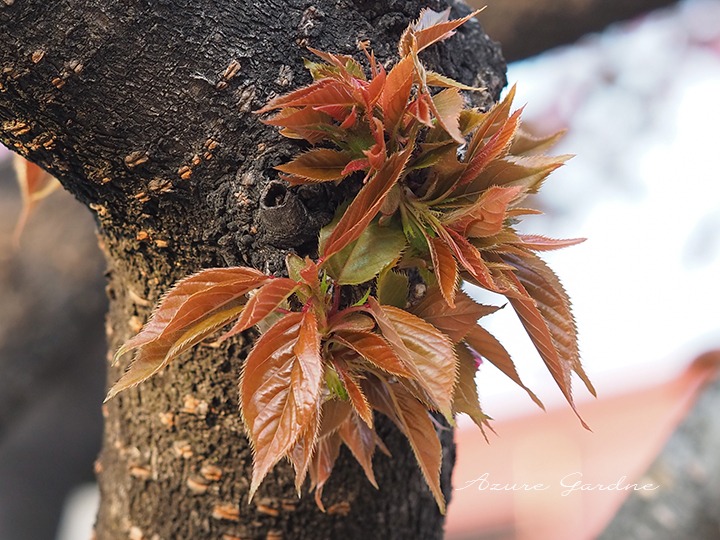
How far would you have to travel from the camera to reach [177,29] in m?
0.54

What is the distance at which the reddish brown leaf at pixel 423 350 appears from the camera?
1.46ft

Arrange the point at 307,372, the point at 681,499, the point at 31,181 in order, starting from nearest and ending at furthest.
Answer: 1. the point at 307,372
2. the point at 31,181
3. the point at 681,499

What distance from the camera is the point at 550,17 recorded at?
1.40 metres

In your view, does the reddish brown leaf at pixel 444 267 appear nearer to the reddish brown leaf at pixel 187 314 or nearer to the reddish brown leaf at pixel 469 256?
the reddish brown leaf at pixel 469 256

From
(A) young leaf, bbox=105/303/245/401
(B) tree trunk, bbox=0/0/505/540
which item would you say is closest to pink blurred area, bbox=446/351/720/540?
(B) tree trunk, bbox=0/0/505/540

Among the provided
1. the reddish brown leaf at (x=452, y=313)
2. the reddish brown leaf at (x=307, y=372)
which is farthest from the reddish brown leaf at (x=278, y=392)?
the reddish brown leaf at (x=452, y=313)

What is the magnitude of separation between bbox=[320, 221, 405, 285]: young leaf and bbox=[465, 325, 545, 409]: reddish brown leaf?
0.35 ft

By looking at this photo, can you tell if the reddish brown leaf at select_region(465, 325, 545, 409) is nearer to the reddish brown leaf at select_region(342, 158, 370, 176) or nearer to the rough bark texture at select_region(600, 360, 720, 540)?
the reddish brown leaf at select_region(342, 158, 370, 176)

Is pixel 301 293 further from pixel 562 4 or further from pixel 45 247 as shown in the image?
pixel 45 247

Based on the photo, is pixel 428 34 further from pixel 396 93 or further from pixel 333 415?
pixel 333 415

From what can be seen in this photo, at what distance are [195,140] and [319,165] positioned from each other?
0.38 ft

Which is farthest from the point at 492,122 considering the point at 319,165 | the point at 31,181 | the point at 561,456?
the point at 561,456

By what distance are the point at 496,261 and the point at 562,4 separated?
40.3 inches

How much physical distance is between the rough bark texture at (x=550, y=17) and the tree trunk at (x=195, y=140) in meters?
0.74
